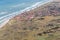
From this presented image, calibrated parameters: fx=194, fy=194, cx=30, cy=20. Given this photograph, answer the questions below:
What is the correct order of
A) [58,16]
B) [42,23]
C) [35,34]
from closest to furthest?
[35,34] < [42,23] < [58,16]

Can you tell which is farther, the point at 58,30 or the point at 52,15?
the point at 52,15

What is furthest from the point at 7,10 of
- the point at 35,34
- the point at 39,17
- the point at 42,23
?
the point at 35,34

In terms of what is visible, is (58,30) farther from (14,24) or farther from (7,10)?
(7,10)

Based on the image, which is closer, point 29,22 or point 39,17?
point 29,22

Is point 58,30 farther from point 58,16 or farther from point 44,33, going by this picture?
point 58,16

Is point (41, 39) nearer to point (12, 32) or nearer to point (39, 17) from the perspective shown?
point (12, 32)

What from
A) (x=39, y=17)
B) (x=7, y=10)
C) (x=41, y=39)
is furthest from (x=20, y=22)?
(x=7, y=10)

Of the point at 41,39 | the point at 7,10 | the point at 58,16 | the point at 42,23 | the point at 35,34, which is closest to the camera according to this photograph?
the point at 41,39

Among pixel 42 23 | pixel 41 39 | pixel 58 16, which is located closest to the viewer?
pixel 41 39

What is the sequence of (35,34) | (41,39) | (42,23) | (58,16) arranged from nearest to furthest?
(41,39) < (35,34) < (42,23) < (58,16)
